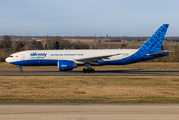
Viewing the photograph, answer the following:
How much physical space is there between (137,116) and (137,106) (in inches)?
88.1

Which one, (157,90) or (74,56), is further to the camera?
(74,56)

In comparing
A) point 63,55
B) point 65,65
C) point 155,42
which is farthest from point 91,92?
point 155,42

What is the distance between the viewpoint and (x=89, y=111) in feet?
42.2

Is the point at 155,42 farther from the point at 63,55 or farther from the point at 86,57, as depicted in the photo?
the point at 63,55

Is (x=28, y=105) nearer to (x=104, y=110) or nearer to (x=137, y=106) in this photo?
(x=104, y=110)

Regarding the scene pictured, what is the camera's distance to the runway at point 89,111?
11.7 m

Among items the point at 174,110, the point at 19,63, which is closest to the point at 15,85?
the point at 19,63

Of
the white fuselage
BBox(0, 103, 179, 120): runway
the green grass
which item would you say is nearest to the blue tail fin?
the white fuselage

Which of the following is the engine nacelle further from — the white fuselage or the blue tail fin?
the blue tail fin

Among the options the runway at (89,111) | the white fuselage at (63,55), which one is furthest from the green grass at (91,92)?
the white fuselage at (63,55)

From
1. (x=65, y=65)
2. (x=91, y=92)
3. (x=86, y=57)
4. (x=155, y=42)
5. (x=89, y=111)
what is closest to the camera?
(x=89, y=111)

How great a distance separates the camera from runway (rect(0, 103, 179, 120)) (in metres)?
11.7

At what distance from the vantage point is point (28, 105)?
1421 centimetres

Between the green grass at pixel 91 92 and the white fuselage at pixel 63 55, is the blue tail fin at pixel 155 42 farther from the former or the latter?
the green grass at pixel 91 92
